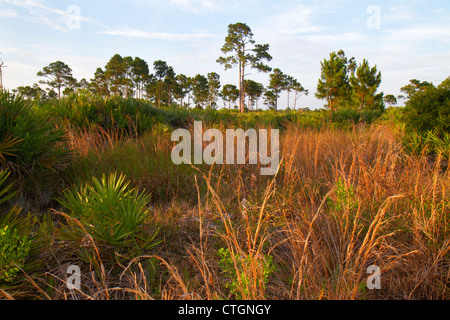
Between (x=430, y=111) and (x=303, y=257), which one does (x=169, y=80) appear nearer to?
(x=430, y=111)

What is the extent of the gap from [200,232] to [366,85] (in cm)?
3599

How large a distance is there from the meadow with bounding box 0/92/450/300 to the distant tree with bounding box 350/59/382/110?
31.3 metres

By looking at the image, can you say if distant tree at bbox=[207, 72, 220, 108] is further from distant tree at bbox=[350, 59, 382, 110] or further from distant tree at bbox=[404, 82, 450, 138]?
distant tree at bbox=[404, 82, 450, 138]

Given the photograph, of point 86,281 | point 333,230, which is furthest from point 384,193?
point 86,281

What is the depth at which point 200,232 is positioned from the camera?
1930 mm

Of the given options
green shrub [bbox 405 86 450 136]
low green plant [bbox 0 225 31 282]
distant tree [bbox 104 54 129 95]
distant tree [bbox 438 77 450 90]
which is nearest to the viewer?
low green plant [bbox 0 225 31 282]

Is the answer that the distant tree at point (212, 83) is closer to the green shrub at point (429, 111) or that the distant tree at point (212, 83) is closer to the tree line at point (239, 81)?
the tree line at point (239, 81)

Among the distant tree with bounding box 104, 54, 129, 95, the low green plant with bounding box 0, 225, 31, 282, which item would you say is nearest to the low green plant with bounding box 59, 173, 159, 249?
the low green plant with bounding box 0, 225, 31, 282

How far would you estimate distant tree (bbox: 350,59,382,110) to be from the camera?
32031 millimetres

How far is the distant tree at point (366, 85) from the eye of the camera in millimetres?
32031

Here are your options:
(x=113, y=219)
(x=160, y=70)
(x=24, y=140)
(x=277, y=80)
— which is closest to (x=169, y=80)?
(x=160, y=70)
